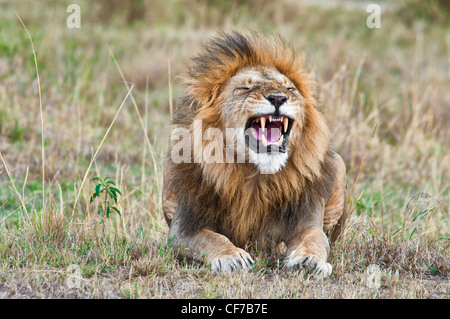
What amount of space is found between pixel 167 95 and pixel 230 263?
22.2ft

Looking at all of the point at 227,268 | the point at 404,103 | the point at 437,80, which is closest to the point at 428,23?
the point at 437,80

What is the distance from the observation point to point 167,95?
1059 cm

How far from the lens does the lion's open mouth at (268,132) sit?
14.2 ft

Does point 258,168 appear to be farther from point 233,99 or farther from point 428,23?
point 428,23

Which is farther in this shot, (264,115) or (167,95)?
(167,95)

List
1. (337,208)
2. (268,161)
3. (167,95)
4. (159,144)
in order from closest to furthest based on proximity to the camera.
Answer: (268,161)
(337,208)
(159,144)
(167,95)

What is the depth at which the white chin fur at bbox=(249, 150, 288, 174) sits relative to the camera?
169 inches

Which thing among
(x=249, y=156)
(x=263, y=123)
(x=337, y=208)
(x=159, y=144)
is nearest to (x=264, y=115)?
(x=263, y=123)

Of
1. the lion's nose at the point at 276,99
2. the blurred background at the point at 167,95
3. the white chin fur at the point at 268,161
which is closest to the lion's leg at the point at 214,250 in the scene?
the white chin fur at the point at 268,161

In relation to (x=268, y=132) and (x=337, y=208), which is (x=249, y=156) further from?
(x=337, y=208)

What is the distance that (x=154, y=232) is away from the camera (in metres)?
5.54

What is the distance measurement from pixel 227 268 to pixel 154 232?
1.58 metres

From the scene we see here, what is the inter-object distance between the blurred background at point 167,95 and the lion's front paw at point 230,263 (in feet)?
4.27

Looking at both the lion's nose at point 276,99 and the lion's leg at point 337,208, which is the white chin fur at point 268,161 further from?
the lion's leg at point 337,208
